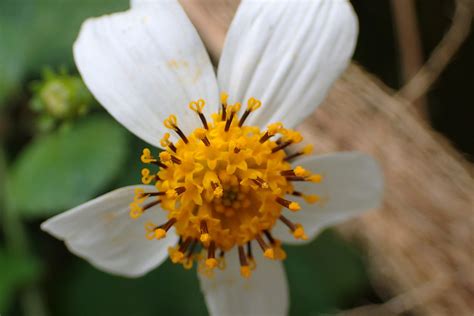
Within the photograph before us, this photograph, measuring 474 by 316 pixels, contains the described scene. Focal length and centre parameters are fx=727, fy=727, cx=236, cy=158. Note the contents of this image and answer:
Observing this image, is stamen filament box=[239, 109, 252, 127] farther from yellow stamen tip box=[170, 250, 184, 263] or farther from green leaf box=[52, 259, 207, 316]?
green leaf box=[52, 259, 207, 316]

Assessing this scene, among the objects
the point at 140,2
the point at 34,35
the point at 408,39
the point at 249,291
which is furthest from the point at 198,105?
the point at 408,39

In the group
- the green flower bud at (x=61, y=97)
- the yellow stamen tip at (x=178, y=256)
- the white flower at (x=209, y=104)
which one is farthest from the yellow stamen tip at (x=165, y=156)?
the green flower bud at (x=61, y=97)

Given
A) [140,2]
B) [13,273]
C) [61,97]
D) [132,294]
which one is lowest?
[132,294]

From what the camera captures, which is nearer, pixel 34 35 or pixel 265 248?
pixel 265 248

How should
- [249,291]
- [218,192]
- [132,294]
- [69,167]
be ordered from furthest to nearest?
[132,294] < [69,167] < [249,291] < [218,192]

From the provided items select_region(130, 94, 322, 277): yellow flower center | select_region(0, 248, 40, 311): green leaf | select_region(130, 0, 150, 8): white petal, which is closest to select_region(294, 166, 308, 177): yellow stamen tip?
select_region(130, 94, 322, 277): yellow flower center

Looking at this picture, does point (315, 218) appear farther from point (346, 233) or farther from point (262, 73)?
point (346, 233)

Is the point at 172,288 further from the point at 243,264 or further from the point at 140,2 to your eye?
the point at 140,2
